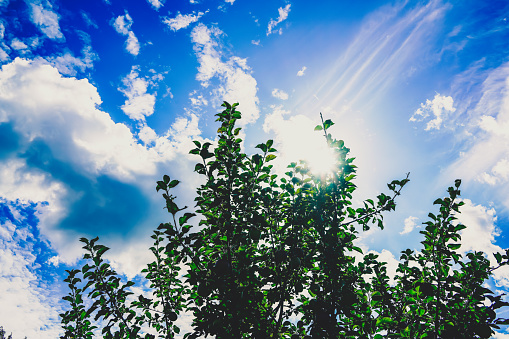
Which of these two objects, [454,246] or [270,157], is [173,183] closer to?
[270,157]

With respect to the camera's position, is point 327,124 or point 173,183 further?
point 327,124

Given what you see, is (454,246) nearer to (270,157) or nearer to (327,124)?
(327,124)

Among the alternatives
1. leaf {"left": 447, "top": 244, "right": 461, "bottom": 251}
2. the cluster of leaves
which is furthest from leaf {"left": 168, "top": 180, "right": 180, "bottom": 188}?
leaf {"left": 447, "top": 244, "right": 461, "bottom": 251}

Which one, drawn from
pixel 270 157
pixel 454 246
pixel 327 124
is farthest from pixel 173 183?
pixel 454 246

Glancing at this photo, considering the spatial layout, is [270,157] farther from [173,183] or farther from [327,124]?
[173,183]

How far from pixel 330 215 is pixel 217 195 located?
2.15 metres

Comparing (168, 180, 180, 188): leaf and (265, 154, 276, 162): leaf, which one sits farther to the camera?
(265, 154, 276, 162): leaf

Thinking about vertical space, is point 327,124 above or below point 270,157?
above

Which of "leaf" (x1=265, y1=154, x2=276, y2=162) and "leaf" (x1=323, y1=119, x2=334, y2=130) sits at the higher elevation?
"leaf" (x1=323, y1=119, x2=334, y2=130)

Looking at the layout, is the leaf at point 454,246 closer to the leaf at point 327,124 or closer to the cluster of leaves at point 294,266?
the cluster of leaves at point 294,266

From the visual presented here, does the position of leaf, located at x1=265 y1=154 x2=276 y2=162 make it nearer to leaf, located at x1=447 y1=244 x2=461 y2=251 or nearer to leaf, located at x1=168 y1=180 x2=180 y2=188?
leaf, located at x1=168 y1=180 x2=180 y2=188

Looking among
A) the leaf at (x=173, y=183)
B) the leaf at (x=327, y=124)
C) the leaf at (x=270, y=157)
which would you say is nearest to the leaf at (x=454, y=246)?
the leaf at (x=327, y=124)

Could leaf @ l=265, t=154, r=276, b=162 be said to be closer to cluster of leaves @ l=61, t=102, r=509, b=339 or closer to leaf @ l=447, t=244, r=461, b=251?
cluster of leaves @ l=61, t=102, r=509, b=339

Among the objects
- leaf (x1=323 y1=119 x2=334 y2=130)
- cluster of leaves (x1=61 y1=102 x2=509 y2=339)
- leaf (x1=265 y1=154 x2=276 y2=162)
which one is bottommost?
cluster of leaves (x1=61 y1=102 x2=509 y2=339)
